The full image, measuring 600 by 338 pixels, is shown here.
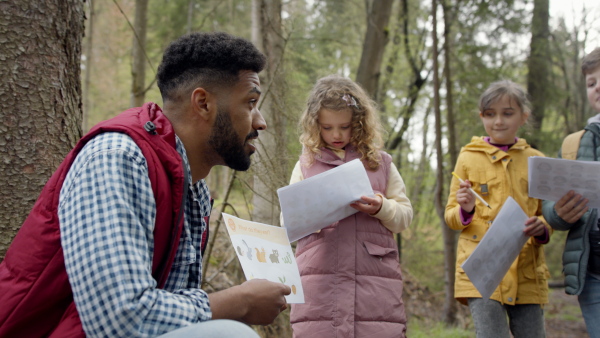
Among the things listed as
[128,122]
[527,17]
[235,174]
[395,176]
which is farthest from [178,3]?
[128,122]

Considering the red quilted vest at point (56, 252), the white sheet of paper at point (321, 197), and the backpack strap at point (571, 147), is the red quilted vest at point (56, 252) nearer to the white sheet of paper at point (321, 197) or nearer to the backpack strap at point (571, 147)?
the white sheet of paper at point (321, 197)

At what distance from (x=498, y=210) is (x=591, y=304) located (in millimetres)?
743

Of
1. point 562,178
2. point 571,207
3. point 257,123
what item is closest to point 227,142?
point 257,123

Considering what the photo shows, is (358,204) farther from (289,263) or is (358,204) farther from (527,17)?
(527,17)

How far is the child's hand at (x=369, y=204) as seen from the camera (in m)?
2.70

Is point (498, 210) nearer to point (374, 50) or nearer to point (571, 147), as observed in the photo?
point (571, 147)

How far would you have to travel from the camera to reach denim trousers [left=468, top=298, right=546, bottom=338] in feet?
9.96

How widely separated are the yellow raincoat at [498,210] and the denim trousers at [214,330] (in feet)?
6.69

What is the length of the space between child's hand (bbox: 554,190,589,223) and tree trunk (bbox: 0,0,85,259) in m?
2.83

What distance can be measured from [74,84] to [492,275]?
2.68m

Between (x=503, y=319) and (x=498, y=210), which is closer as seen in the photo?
(x=503, y=319)

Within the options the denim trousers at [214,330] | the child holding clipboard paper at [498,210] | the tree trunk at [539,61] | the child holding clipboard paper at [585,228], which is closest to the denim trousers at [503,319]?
the child holding clipboard paper at [498,210]

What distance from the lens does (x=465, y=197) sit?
3.17m

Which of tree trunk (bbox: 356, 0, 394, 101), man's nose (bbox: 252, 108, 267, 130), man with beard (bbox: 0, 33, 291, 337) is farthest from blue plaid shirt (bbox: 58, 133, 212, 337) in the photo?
tree trunk (bbox: 356, 0, 394, 101)
